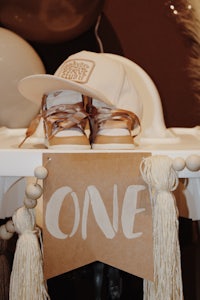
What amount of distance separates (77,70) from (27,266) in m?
0.32

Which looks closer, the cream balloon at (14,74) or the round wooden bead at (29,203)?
the round wooden bead at (29,203)

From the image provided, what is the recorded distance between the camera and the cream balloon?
2.95 feet

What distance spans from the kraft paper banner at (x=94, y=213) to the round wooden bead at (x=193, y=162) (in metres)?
0.06

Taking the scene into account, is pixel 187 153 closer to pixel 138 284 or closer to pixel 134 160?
pixel 134 160

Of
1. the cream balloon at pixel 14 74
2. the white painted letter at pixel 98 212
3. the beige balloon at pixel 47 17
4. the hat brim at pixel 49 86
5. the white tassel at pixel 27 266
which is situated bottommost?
the white tassel at pixel 27 266

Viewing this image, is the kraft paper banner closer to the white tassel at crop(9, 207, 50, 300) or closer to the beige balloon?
the white tassel at crop(9, 207, 50, 300)

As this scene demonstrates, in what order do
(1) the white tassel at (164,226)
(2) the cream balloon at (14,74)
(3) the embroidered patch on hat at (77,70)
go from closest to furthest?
(1) the white tassel at (164,226) → (3) the embroidered patch on hat at (77,70) → (2) the cream balloon at (14,74)

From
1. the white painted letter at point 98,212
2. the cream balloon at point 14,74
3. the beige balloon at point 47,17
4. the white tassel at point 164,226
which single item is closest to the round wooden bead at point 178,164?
the white tassel at point 164,226

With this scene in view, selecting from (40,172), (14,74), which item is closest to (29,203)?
(40,172)

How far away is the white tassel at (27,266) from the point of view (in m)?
0.55

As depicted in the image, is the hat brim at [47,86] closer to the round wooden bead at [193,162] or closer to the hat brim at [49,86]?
the hat brim at [49,86]

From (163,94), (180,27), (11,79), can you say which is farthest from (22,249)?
(180,27)

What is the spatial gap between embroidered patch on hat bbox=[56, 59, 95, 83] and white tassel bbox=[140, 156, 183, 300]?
0.20 meters

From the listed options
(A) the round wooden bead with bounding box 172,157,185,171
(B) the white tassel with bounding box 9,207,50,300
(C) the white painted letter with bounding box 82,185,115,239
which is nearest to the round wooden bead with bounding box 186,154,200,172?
(A) the round wooden bead with bounding box 172,157,185,171
